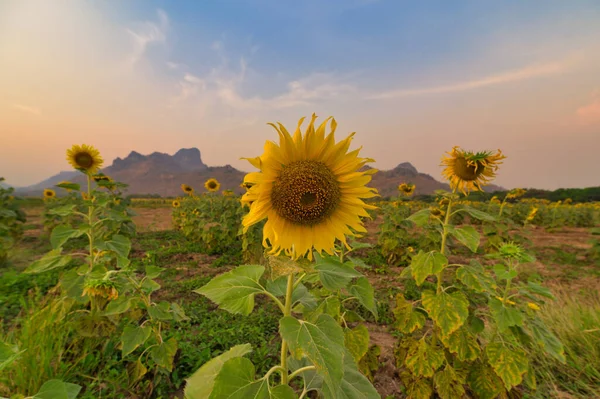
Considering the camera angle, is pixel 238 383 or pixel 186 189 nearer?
pixel 238 383

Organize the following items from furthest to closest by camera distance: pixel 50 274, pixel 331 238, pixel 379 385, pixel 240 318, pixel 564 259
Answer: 1. pixel 564 259
2. pixel 50 274
3. pixel 240 318
4. pixel 379 385
5. pixel 331 238

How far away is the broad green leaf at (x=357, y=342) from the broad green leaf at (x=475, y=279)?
0.83 meters

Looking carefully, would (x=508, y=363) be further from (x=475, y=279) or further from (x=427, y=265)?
(x=427, y=265)

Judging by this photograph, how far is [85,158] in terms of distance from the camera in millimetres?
4570

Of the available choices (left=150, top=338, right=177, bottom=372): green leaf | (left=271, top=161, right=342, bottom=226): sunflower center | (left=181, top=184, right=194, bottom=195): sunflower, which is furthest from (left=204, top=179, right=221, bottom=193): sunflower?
(left=271, top=161, right=342, bottom=226): sunflower center

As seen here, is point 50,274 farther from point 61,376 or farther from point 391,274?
point 391,274

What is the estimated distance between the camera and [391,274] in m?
6.48

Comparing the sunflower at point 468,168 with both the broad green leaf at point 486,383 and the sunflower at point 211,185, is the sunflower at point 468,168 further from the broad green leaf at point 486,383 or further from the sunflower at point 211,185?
the sunflower at point 211,185

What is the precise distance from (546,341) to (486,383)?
56 cm

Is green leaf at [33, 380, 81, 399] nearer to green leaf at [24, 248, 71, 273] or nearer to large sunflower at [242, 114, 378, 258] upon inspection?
large sunflower at [242, 114, 378, 258]

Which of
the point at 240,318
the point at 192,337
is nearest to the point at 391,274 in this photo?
the point at 240,318

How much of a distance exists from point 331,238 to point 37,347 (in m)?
2.92

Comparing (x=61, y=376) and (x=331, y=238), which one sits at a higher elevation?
(x=331, y=238)

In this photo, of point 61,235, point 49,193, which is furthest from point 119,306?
point 49,193
